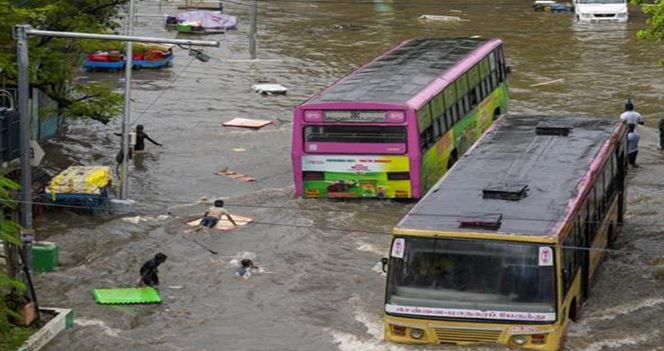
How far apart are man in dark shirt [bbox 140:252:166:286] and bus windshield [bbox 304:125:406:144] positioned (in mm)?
6366

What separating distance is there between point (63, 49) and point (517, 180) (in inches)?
633

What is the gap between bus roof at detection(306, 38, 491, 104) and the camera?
28.8 metres

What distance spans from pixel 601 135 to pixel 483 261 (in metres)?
7.79

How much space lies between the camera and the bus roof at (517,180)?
59.9 feet

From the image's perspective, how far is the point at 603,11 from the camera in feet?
204

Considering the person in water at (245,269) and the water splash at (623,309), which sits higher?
the water splash at (623,309)

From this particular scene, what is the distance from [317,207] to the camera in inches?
1129

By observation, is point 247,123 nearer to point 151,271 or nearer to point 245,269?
point 245,269

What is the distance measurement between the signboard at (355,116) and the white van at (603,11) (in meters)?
36.4

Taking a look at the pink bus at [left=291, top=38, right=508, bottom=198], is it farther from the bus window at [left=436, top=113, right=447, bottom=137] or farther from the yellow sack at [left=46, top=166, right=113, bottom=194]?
the yellow sack at [left=46, top=166, right=113, bottom=194]

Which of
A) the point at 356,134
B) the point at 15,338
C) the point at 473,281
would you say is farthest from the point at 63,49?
the point at 473,281

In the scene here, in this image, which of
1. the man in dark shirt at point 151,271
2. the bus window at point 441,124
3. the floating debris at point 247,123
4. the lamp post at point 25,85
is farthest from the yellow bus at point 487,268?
the floating debris at point 247,123

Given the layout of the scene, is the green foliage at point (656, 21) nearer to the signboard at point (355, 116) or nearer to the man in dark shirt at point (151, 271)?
the signboard at point (355, 116)

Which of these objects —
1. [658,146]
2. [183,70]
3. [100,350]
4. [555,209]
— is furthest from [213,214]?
[183,70]
